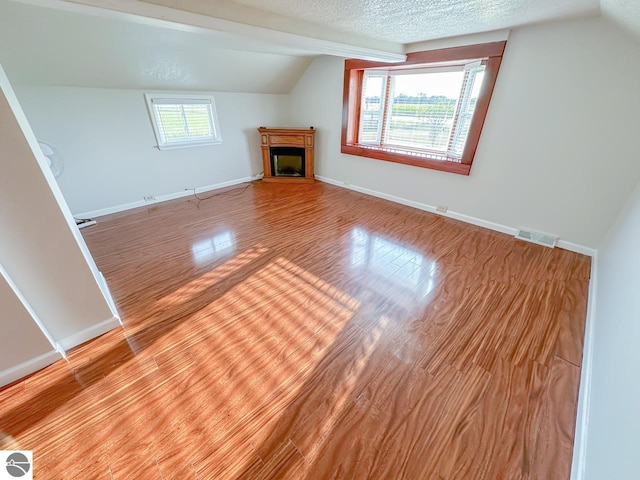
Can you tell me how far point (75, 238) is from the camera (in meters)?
1.46

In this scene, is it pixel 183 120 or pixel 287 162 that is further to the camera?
pixel 287 162

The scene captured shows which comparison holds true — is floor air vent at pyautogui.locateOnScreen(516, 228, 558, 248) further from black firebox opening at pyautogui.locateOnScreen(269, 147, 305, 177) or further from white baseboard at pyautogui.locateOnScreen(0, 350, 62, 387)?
white baseboard at pyautogui.locateOnScreen(0, 350, 62, 387)

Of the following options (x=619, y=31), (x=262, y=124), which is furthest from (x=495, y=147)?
(x=262, y=124)

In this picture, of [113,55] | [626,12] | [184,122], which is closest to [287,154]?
[184,122]

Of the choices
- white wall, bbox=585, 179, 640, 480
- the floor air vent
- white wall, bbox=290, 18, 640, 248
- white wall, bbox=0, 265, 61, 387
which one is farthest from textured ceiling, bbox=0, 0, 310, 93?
the floor air vent

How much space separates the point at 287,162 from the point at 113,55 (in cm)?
271

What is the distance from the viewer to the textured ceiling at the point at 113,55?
2119 mm

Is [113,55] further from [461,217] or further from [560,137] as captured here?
[560,137]

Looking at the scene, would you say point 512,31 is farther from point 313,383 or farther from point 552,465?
point 313,383

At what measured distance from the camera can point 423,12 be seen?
1944 millimetres

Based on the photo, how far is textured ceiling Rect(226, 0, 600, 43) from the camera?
1755mm

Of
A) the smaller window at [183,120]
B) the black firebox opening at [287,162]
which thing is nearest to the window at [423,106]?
the black firebox opening at [287,162]

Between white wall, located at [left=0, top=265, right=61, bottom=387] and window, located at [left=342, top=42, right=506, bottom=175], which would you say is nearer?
white wall, located at [left=0, top=265, right=61, bottom=387]

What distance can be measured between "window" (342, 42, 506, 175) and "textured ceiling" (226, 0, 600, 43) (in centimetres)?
48
